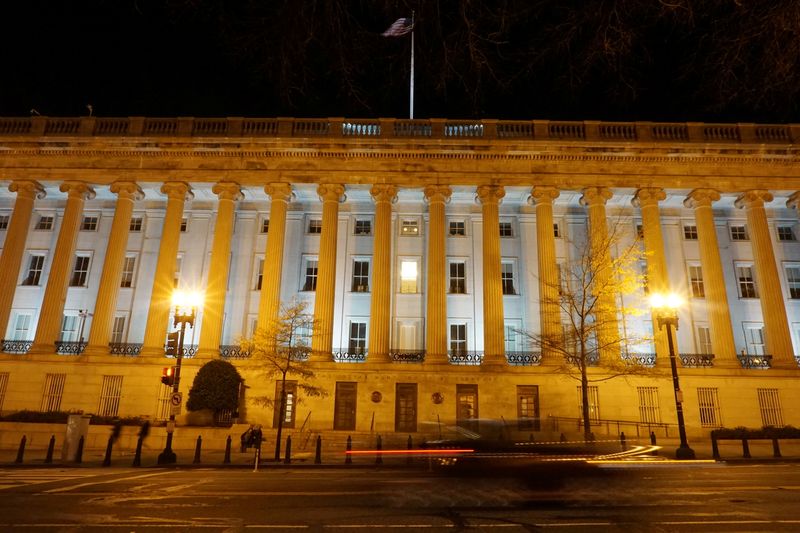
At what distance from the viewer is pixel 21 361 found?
27125 millimetres

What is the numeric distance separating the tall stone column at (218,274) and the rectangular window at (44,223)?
1282 centimetres

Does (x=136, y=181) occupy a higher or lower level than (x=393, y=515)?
higher

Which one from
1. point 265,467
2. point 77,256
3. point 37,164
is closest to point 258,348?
point 265,467

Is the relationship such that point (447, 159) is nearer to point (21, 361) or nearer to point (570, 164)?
point (570, 164)

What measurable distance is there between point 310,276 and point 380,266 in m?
5.90

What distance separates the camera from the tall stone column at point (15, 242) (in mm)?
28641

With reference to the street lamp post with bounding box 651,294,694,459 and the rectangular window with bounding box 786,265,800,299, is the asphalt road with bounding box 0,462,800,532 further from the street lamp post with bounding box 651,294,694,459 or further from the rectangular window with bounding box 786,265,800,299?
the rectangular window with bounding box 786,265,800,299

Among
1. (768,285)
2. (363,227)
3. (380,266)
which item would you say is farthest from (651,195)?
(363,227)

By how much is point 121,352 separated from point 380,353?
50.7 ft

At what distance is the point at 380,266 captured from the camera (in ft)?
94.1

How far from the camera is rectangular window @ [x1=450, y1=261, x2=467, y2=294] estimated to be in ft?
103

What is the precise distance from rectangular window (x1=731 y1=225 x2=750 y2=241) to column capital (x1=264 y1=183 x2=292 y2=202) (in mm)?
29158

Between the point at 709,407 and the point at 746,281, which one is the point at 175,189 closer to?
the point at 709,407

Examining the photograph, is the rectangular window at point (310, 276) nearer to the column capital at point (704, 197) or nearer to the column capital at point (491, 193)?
the column capital at point (491, 193)
